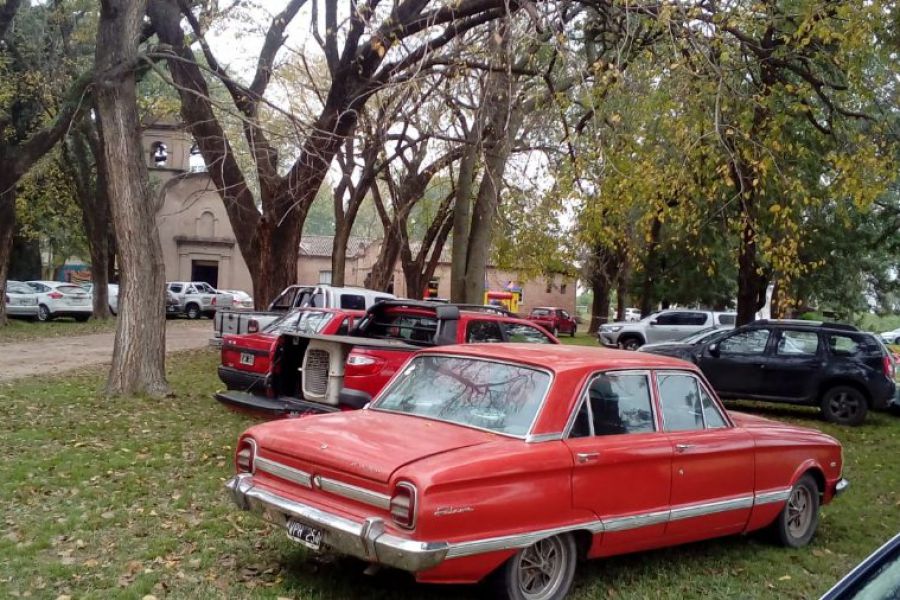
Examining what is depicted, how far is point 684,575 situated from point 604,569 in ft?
1.75

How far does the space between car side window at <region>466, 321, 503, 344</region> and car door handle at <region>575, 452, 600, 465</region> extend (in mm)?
4901

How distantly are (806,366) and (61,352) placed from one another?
16376 mm

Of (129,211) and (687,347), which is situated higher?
(129,211)

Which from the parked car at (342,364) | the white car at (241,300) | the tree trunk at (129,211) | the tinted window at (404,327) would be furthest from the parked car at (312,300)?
the white car at (241,300)

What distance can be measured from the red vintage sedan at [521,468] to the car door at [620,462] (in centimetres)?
1

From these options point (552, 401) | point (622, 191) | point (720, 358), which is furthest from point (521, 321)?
point (720, 358)

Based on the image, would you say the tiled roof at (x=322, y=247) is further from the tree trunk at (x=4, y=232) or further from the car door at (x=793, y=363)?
the car door at (x=793, y=363)

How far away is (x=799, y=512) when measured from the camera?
23.1 feet

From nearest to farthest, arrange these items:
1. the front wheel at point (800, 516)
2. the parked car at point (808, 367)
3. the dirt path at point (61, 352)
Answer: the front wheel at point (800, 516) → the parked car at point (808, 367) → the dirt path at point (61, 352)

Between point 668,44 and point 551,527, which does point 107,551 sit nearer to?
point 551,527

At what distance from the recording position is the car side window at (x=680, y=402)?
6.16 metres

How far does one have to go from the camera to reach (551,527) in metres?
5.04

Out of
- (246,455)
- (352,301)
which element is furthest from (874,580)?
(352,301)

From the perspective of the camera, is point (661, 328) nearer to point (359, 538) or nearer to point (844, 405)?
point (844, 405)
